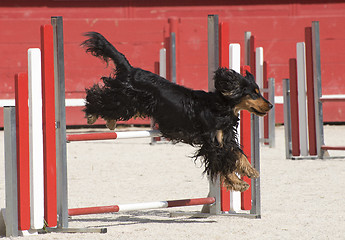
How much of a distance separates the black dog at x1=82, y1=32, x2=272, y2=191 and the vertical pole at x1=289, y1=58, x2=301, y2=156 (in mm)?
3330

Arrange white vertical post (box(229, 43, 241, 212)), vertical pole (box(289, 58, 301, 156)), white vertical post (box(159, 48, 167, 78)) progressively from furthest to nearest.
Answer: white vertical post (box(159, 48, 167, 78)) < vertical pole (box(289, 58, 301, 156)) < white vertical post (box(229, 43, 241, 212))

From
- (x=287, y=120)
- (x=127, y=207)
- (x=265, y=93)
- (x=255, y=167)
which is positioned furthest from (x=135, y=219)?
(x=265, y=93)

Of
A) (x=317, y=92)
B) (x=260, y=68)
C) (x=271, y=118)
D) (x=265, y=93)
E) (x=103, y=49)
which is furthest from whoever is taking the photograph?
(x=265, y=93)

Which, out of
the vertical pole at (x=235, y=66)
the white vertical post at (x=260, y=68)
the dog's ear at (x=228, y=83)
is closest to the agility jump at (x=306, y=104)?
the white vertical post at (x=260, y=68)

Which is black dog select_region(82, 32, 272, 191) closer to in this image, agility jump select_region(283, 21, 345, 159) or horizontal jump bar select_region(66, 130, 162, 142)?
horizontal jump bar select_region(66, 130, 162, 142)

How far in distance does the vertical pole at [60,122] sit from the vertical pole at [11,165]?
0.23 metres

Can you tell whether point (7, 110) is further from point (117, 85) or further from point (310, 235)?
point (310, 235)

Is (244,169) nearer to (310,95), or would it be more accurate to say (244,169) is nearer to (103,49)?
(103,49)

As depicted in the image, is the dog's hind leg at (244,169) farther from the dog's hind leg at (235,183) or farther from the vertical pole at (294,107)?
the vertical pole at (294,107)

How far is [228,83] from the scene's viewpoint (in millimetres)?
3867

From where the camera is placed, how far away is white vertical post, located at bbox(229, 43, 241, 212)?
4121mm

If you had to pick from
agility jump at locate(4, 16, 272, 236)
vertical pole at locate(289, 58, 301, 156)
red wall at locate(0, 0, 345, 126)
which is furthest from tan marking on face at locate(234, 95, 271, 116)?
red wall at locate(0, 0, 345, 126)

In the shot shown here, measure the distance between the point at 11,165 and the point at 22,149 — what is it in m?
0.09

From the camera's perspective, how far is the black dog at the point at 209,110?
3.88 m
